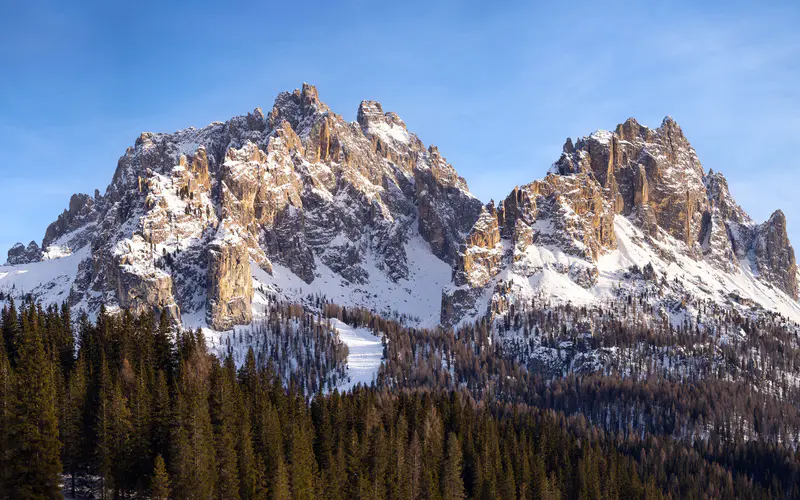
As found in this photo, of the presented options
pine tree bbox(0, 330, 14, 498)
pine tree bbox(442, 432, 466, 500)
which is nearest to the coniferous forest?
pine tree bbox(0, 330, 14, 498)

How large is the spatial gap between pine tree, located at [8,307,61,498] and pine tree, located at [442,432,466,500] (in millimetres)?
Answer: 46057

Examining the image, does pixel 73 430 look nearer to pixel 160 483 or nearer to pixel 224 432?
pixel 160 483

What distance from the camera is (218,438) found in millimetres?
72438

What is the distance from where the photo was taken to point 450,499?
8725 cm

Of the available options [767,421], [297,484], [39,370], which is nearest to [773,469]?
[767,421]

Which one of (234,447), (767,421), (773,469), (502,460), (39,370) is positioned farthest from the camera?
(767,421)

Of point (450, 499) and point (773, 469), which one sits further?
point (773, 469)

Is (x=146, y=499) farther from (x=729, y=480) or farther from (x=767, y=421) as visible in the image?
(x=767, y=421)

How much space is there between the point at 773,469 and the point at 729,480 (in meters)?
24.9

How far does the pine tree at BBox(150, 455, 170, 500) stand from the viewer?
6203cm

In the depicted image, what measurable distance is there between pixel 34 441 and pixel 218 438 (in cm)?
1774

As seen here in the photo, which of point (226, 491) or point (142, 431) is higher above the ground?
point (142, 431)

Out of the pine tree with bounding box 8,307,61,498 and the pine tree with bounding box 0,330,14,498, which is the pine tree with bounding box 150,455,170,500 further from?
the pine tree with bounding box 0,330,14,498

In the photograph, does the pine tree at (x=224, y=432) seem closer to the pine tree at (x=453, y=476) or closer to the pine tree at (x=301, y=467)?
the pine tree at (x=301, y=467)
